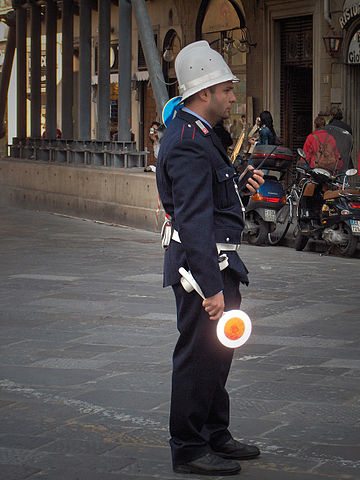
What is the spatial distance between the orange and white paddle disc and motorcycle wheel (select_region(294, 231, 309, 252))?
10.0 meters

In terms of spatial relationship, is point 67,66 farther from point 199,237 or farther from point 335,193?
point 199,237

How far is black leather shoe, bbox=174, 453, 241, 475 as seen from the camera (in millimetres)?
5148

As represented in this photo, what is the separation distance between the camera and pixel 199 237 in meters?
4.98

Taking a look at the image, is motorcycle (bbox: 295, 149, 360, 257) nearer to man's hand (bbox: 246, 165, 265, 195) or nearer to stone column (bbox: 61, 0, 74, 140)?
man's hand (bbox: 246, 165, 265, 195)

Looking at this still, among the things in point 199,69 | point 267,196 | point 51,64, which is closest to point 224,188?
point 199,69

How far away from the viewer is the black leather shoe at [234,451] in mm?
5344

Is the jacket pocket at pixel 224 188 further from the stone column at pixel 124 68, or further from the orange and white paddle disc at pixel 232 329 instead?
the stone column at pixel 124 68

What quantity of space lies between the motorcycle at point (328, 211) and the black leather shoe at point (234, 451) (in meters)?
8.94

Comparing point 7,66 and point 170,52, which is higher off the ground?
point 170,52

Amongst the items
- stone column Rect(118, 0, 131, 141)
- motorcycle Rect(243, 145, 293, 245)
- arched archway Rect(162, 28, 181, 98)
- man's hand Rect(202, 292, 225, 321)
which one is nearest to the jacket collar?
man's hand Rect(202, 292, 225, 321)

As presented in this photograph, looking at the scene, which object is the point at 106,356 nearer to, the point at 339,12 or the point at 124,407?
the point at 124,407

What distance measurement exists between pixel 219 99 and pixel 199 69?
0.50 ft

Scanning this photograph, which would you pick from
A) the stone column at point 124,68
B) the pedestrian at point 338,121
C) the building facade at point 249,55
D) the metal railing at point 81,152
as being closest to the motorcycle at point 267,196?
the pedestrian at point 338,121

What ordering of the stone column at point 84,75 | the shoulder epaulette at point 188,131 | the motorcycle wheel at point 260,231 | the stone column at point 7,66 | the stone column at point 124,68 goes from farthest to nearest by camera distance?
the stone column at point 7,66, the stone column at point 84,75, the stone column at point 124,68, the motorcycle wheel at point 260,231, the shoulder epaulette at point 188,131
